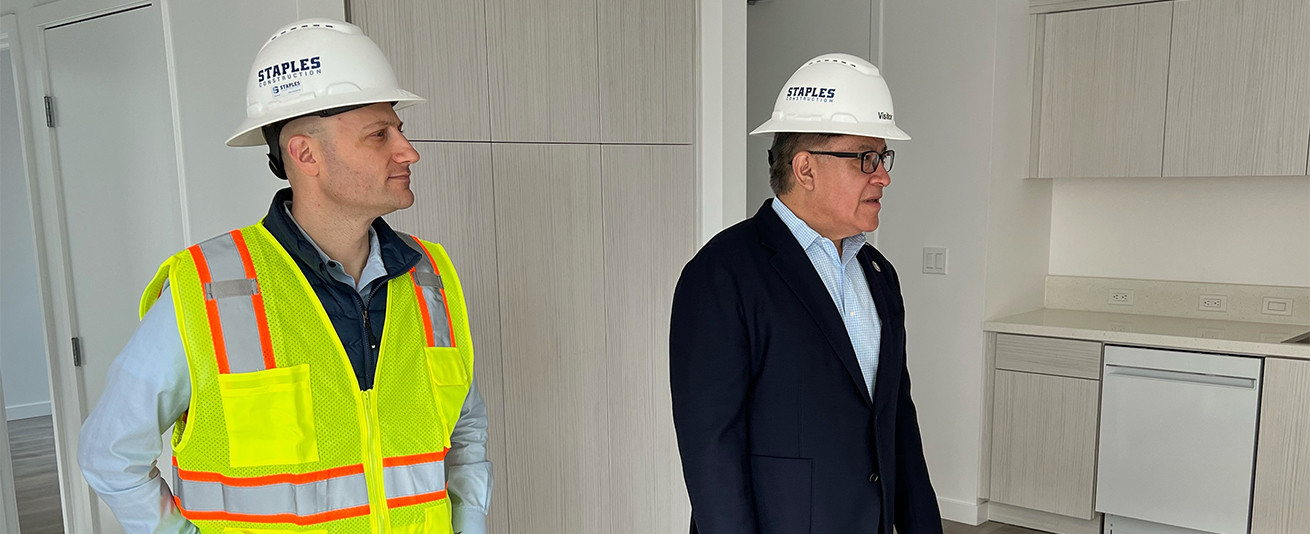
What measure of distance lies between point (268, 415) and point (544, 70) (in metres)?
1.48

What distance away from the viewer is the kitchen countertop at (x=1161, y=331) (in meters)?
3.59

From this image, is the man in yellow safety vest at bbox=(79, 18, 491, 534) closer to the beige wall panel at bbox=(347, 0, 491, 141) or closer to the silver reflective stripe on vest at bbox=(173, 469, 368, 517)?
the silver reflective stripe on vest at bbox=(173, 469, 368, 517)

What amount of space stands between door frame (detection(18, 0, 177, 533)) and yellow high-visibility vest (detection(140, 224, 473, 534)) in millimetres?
1876

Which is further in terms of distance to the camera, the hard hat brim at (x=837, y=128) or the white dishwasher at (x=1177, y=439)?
the white dishwasher at (x=1177, y=439)

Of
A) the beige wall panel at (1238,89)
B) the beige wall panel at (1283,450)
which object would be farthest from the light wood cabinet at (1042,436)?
the beige wall panel at (1238,89)

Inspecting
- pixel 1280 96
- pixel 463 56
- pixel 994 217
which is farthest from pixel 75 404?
pixel 1280 96

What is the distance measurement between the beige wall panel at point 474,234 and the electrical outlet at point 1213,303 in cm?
325

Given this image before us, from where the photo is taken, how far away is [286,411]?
4.78 feet

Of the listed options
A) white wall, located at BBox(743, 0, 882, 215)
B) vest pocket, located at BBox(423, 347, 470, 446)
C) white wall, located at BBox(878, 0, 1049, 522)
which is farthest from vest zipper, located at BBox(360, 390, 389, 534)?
white wall, located at BBox(743, 0, 882, 215)

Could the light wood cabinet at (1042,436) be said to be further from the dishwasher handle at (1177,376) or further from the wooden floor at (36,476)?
the wooden floor at (36,476)

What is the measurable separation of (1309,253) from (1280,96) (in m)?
0.75

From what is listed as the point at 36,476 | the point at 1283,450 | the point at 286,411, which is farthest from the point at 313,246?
the point at 1283,450

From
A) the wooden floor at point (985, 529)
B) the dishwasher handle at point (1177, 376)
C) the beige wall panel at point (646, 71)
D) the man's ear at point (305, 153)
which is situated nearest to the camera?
the man's ear at point (305, 153)

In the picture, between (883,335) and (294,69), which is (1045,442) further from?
(294,69)
